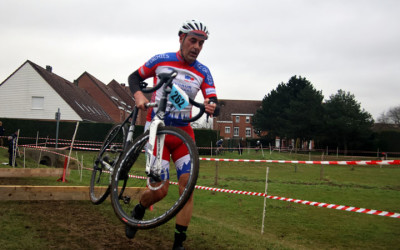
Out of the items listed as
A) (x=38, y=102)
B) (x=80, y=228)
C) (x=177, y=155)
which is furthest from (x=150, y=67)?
(x=38, y=102)

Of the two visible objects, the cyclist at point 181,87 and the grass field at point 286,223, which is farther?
the grass field at point 286,223

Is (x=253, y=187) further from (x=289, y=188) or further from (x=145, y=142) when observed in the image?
(x=145, y=142)

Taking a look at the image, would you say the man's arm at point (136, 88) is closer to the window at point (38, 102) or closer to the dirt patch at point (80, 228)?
the dirt patch at point (80, 228)

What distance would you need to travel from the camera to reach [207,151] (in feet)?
132

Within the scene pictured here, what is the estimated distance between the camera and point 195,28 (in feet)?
15.2

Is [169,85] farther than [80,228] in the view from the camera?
No

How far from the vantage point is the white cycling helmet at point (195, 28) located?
461 cm

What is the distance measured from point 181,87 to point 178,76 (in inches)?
6.0

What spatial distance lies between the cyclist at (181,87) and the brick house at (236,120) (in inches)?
3968

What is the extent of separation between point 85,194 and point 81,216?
1.18 m

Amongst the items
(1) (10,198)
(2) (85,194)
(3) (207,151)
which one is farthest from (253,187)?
(3) (207,151)

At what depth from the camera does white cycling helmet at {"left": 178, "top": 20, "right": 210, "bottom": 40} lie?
15.1 ft

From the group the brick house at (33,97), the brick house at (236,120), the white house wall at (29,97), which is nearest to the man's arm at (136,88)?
the brick house at (33,97)

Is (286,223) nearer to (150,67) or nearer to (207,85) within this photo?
(207,85)
